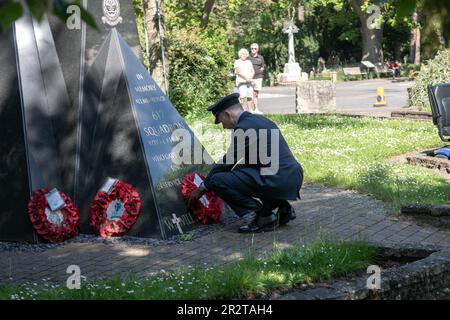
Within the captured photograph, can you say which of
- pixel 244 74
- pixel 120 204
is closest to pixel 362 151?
pixel 120 204

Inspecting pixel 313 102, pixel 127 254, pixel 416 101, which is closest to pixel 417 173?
pixel 127 254

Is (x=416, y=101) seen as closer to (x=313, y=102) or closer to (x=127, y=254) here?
(x=313, y=102)

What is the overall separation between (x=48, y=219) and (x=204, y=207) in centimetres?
160

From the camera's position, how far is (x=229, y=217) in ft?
28.1

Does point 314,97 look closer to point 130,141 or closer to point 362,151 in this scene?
point 362,151

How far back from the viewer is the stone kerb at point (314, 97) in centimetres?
2125

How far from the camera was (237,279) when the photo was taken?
5.16m

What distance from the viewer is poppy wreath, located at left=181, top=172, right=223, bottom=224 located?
8188 mm

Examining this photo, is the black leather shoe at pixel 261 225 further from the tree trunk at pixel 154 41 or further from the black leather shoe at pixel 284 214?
the tree trunk at pixel 154 41

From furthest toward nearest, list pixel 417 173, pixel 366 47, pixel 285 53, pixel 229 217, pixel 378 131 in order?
pixel 285 53, pixel 366 47, pixel 378 131, pixel 417 173, pixel 229 217

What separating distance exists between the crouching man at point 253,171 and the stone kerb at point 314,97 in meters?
13.5

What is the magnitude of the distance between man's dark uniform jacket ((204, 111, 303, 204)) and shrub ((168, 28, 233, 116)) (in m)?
11.6

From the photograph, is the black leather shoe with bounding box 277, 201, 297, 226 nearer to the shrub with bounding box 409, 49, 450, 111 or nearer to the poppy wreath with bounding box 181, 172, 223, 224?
the poppy wreath with bounding box 181, 172, 223, 224

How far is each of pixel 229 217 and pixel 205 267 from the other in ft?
7.37
